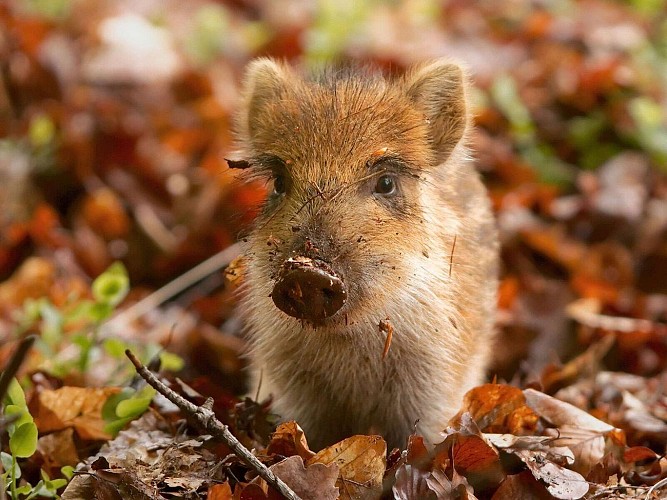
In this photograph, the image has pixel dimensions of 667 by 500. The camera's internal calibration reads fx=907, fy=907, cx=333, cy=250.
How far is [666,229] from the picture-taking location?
6.43 meters

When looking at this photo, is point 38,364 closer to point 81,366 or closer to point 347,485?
point 81,366

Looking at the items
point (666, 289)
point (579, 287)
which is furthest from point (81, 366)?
point (666, 289)

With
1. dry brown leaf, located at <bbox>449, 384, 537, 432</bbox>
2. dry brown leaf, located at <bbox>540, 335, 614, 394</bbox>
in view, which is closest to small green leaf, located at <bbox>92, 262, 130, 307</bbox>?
dry brown leaf, located at <bbox>449, 384, 537, 432</bbox>

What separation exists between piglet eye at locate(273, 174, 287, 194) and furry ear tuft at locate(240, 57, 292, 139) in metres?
0.38

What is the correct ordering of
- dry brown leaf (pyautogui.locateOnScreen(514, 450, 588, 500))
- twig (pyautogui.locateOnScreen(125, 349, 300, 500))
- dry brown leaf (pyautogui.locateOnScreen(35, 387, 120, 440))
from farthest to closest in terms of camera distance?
dry brown leaf (pyautogui.locateOnScreen(35, 387, 120, 440)) < dry brown leaf (pyautogui.locateOnScreen(514, 450, 588, 500)) < twig (pyautogui.locateOnScreen(125, 349, 300, 500))

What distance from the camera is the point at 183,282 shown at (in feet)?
19.8

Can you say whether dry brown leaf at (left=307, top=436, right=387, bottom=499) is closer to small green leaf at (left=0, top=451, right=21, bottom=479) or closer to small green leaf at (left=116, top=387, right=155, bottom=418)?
small green leaf at (left=116, top=387, right=155, bottom=418)

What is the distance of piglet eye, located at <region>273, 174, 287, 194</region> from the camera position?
377 cm

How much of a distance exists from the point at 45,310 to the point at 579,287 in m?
3.37

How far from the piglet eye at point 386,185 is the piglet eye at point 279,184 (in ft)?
1.27

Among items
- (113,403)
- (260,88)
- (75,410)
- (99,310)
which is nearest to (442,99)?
(260,88)

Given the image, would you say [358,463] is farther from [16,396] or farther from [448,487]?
[16,396]

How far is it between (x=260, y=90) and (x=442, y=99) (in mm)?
845

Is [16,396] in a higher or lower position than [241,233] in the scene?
lower
